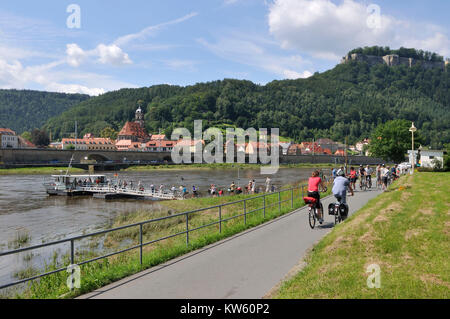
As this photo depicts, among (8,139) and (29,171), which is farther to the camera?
(8,139)

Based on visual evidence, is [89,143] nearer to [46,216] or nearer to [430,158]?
[430,158]

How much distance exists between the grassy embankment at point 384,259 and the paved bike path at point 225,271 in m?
0.53

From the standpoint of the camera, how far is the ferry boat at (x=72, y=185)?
42.7 meters

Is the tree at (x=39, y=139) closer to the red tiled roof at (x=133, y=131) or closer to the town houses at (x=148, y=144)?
the town houses at (x=148, y=144)

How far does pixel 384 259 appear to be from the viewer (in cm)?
688

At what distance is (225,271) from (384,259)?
2.89 metres

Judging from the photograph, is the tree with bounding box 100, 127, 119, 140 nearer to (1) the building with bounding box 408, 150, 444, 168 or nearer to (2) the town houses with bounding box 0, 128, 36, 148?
(2) the town houses with bounding box 0, 128, 36, 148

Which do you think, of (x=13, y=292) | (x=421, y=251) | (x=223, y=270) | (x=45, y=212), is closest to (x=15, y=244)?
(x=13, y=292)

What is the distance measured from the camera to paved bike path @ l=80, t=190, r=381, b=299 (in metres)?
6.05

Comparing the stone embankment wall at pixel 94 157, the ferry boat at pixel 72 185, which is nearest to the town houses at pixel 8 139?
the stone embankment wall at pixel 94 157

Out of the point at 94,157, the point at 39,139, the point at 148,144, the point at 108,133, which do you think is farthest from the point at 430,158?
the point at 108,133

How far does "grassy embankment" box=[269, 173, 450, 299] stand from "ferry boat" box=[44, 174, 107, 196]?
→ 3846cm

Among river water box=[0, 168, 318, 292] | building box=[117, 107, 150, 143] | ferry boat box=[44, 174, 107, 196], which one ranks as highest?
building box=[117, 107, 150, 143]

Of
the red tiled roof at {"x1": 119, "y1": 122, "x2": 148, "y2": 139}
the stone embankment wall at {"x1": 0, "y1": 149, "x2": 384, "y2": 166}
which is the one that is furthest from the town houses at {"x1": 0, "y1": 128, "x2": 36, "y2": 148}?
the stone embankment wall at {"x1": 0, "y1": 149, "x2": 384, "y2": 166}
